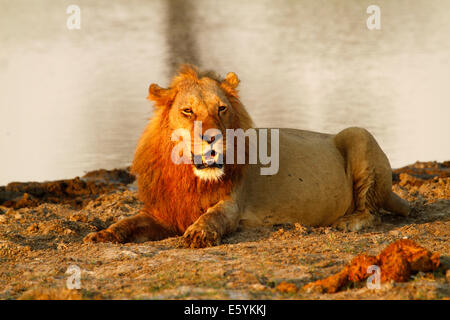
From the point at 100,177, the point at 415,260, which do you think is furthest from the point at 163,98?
the point at 100,177

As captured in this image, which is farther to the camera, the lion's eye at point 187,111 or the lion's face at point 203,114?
the lion's eye at point 187,111

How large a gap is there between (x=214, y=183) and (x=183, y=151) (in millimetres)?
470

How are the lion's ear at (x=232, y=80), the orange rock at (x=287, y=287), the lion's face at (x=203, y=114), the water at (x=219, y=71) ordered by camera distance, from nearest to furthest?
the orange rock at (x=287, y=287) < the lion's face at (x=203, y=114) < the lion's ear at (x=232, y=80) < the water at (x=219, y=71)

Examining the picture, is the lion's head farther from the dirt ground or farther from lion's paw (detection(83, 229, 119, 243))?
lion's paw (detection(83, 229, 119, 243))

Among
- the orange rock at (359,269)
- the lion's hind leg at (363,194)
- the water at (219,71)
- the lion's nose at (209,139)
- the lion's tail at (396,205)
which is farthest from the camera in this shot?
the water at (219,71)

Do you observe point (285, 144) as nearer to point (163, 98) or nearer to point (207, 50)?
point (163, 98)

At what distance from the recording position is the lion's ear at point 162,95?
6336 millimetres

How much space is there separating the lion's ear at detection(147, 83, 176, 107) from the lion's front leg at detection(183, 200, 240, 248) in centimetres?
118

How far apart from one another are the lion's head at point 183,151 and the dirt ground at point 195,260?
489 millimetres

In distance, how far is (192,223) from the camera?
620cm

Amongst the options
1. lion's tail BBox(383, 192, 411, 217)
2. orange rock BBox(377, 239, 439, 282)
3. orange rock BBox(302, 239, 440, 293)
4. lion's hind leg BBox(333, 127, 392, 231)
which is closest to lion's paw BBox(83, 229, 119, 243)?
orange rock BBox(302, 239, 440, 293)

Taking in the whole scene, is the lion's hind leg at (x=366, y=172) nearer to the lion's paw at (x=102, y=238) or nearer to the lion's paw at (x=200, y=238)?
the lion's paw at (x=200, y=238)

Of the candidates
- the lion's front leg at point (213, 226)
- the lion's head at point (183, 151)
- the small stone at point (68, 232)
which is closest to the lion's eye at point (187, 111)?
the lion's head at point (183, 151)
